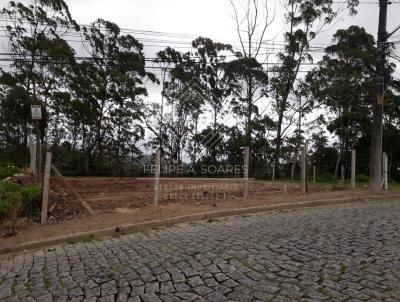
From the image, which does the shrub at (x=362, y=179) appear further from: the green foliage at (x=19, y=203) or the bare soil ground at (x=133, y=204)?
the green foliage at (x=19, y=203)

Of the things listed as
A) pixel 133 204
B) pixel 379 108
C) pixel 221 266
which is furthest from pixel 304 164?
pixel 221 266

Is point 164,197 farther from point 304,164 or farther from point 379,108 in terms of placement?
point 379,108

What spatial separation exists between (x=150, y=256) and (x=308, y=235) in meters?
2.66

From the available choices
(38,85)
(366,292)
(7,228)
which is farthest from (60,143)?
(366,292)

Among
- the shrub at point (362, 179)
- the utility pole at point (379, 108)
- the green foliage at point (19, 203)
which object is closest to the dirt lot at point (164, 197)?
the green foliage at point (19, 203)

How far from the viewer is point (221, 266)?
481 cm

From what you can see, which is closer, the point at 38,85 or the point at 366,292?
the point at 366,292

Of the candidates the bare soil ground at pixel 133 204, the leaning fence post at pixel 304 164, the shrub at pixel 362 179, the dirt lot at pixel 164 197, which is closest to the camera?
the bare soil ground at pixel 133 204

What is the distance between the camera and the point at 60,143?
31375 millimetres

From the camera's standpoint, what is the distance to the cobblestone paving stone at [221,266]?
4047 mm

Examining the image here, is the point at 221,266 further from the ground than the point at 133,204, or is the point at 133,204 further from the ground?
the point at 133,204

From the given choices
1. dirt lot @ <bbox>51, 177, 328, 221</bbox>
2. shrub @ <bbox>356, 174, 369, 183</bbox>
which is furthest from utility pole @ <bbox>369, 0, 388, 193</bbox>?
shrub @ <bbox>356, 174, 369, 183</bbox>

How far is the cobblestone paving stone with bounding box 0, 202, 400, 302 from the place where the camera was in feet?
13.3

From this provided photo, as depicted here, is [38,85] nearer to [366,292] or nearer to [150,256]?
[150,256]
